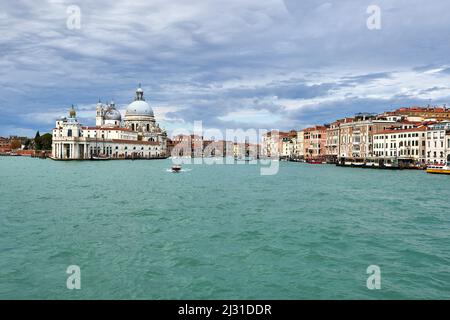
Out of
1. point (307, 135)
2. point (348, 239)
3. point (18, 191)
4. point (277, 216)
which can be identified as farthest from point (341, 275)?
point (307, 135)

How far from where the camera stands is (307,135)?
75438 millimetres

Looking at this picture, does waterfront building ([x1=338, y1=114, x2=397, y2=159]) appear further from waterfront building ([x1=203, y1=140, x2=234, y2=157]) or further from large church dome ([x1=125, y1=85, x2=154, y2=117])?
waterfront building ([x1=203, y1=140, x2=234, y2=157])

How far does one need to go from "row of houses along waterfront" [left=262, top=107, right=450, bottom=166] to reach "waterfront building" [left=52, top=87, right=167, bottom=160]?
29868 mm

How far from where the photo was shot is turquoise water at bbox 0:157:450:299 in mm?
6320

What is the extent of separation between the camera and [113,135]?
78500 millimetres

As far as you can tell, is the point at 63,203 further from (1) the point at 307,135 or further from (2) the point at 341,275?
(1) the point at 307,135

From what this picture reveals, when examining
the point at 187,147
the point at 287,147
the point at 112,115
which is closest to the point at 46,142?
the point at 112,115

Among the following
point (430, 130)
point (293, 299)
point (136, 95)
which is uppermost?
point (136, 95)

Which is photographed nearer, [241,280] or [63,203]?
[241,280]

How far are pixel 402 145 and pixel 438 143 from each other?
5249mm

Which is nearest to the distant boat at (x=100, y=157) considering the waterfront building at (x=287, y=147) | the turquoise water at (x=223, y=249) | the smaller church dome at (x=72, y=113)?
the smaller church dome at (x=72, y=113)

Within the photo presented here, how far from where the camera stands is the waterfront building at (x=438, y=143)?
3950 cm

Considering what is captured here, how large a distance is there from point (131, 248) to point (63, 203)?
7.31 m

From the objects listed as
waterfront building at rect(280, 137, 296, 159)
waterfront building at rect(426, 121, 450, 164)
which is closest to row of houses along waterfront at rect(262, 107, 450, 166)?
waterfront building at rect(426, 121, 450, 164)
